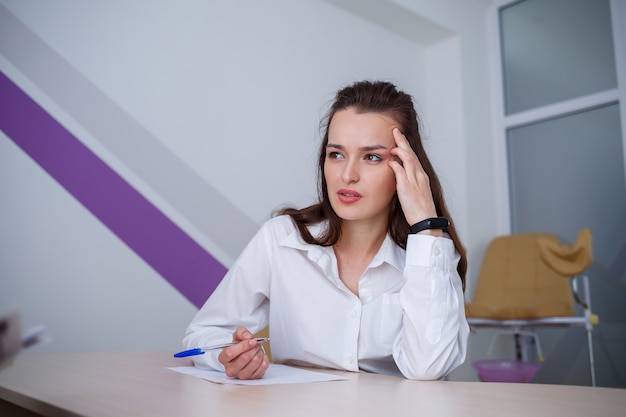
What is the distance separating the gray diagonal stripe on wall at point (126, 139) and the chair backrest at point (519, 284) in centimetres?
171

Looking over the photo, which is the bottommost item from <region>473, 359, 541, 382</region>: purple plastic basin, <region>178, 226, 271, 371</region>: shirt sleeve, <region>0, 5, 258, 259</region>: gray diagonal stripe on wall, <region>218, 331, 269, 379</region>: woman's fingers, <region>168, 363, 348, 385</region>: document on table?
<region>473, 359, 541, 382</region>: purple plastic basin

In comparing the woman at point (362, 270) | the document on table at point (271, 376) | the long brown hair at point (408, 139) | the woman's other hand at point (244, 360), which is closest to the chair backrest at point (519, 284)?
the long brown hair at point (408, 139)

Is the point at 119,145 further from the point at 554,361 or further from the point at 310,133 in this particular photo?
the point at 554,361

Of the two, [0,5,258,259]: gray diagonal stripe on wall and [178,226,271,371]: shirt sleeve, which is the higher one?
[0,5,258,259]: gray diagonal stripe on wall

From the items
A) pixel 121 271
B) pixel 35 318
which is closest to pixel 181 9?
pixel 121 271

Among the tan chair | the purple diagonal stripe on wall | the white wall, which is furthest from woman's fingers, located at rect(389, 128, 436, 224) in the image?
the tan chair

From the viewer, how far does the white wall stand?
2.50 metres

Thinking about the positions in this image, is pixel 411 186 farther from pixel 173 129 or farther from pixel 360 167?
pixel 173 129

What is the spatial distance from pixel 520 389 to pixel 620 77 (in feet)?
12.4

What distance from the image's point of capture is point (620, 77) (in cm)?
397

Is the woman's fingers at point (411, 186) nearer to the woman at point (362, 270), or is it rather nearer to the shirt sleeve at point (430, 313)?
the woman at point (362, 270)

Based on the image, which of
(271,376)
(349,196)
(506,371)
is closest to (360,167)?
(349,196)

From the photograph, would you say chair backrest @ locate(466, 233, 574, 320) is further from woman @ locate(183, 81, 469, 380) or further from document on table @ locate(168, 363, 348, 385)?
document on table @ locate(168, 363, 348, 385)

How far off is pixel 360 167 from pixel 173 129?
5.59 ft
